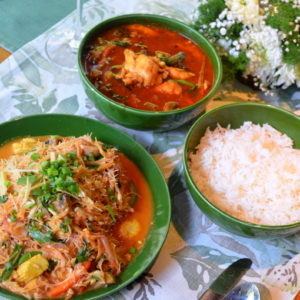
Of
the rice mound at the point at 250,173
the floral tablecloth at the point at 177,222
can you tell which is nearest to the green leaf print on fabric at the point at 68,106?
the floral tablecloth at the point at 177,222

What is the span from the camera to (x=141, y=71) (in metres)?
2.02

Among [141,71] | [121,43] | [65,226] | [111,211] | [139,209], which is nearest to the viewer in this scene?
[65,226]

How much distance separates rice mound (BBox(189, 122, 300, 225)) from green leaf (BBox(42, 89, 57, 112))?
2.74 ft

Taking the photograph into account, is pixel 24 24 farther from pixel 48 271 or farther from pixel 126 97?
pixel 48 271

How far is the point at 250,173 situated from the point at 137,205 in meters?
0.56

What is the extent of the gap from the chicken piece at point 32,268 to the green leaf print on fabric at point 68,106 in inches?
36.6

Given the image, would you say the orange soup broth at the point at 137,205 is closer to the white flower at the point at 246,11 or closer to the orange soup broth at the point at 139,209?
the orange soup broth at the point at 139,209

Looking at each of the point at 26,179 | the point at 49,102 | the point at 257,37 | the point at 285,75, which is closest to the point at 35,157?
the point at 26,179

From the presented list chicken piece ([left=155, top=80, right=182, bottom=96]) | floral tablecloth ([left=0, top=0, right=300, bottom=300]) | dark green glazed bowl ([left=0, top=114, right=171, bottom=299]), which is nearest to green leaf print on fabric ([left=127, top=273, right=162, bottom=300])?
floral tablecloth ([left=0, top=0, right=300, bottom=300])

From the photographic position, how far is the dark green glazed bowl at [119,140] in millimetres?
1647

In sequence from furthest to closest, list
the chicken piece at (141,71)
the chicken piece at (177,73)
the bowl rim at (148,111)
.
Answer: the chicken piece at (177,73) → the chicken piece at (141,71) → the bowl rim at (148,111)

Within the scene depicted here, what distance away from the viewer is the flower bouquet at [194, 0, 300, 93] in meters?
2.25

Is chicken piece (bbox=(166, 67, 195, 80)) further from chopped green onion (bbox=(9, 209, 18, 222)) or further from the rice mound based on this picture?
chopped green onion (bbox=(9, 209, 18, 222))

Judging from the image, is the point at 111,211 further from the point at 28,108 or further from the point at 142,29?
the point at 142,29
